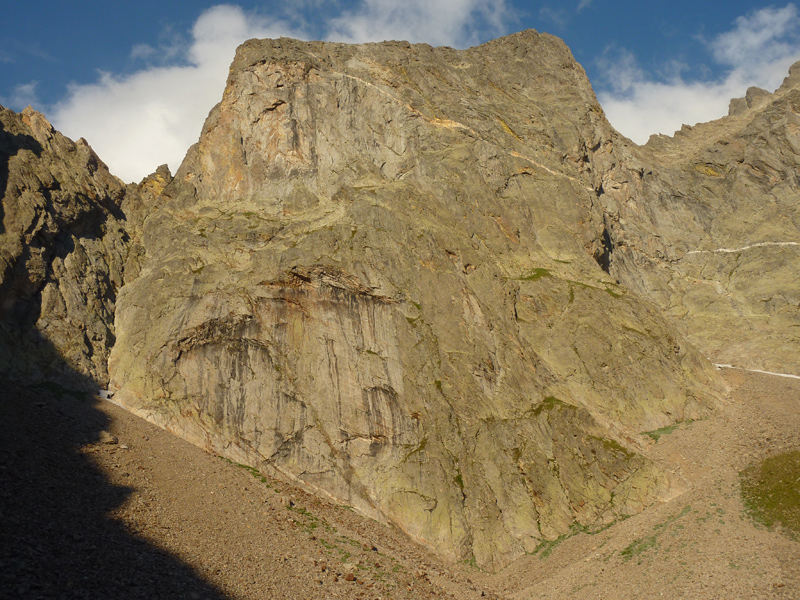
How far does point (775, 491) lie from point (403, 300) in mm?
25218

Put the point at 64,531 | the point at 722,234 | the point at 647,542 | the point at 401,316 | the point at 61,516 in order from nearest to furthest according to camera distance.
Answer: the point at 64,531 < the point at 61,516 < the point at 647,542 < the point at 401,316 < the point at 722,234

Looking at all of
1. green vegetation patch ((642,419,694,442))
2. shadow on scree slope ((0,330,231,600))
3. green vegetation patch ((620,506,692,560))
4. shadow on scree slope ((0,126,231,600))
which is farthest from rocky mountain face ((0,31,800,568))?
shadow on scree slope ((0,330,231,600))

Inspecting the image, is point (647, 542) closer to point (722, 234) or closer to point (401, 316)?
point (401, 316)

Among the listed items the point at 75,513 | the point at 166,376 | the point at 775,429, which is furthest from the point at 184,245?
the point at 775,429

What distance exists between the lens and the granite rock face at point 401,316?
108 feet

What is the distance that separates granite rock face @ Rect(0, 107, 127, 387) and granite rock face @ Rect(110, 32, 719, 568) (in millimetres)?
2624

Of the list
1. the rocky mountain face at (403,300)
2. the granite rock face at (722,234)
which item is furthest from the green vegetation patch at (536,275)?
the granite rock face at (722,234)

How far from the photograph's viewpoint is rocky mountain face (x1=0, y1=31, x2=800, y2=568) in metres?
33.3

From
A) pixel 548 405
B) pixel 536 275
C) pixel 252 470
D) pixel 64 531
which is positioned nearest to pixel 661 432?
pixel 548 405

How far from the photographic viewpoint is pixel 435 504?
Result: 3083 centimetres

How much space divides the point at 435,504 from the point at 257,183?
34.1 meters

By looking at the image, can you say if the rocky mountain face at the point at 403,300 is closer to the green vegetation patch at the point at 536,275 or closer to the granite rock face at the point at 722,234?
the green vegetation patch at the point at 536,275

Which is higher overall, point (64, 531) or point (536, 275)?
point (536, 275)

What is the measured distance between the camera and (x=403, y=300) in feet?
127
